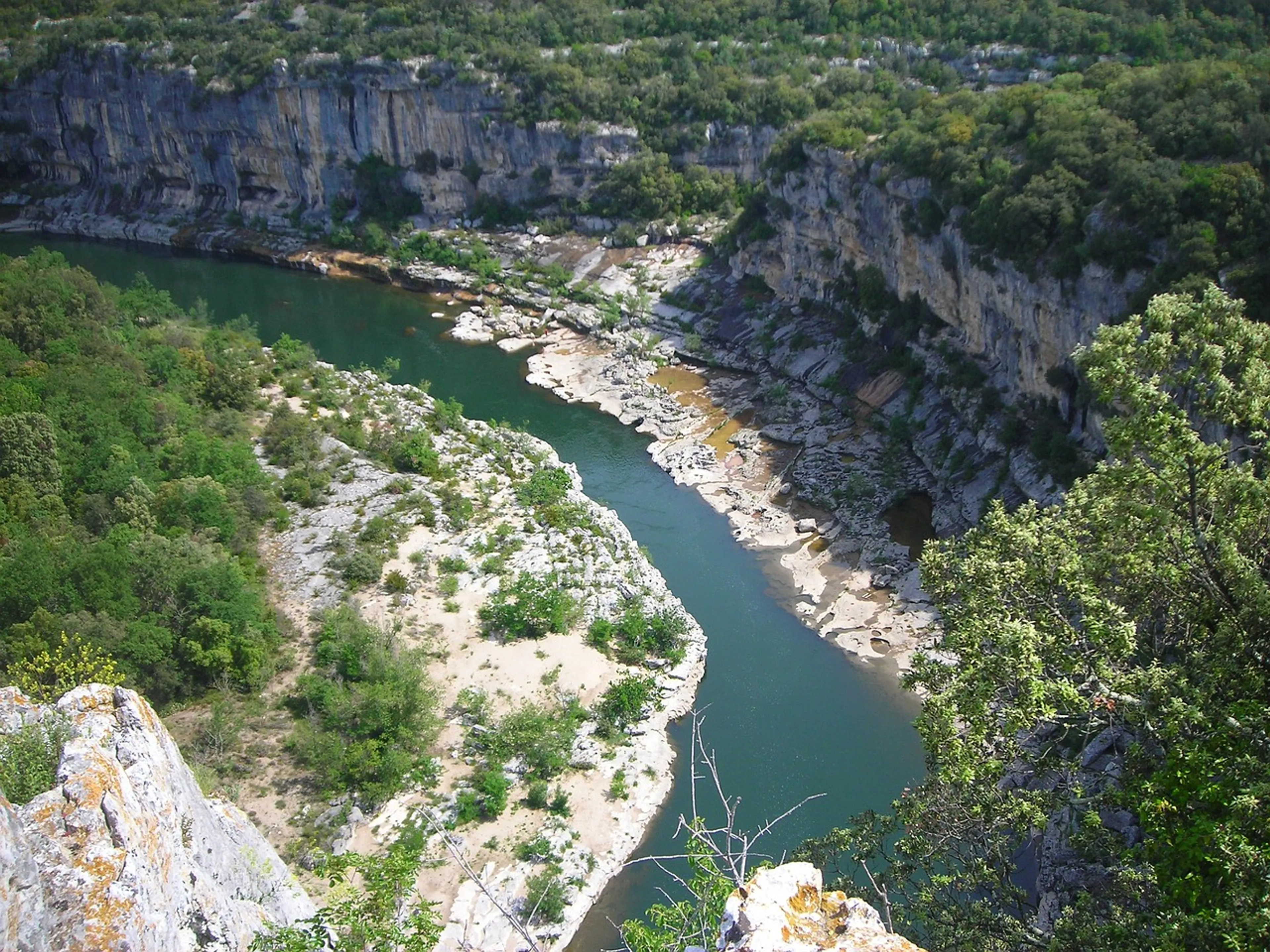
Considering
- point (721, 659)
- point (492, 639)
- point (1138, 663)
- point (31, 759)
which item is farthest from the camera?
point (721, 659)

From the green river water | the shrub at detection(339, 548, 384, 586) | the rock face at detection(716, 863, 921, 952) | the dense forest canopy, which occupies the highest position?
the rock face at detection(716, 863, 921, 952)

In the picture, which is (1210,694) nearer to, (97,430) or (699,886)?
(699,886)

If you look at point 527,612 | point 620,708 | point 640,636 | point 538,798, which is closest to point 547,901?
point 538,798

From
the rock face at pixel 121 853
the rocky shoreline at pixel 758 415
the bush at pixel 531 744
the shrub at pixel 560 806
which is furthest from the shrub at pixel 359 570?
the rock face at pixel 121 853

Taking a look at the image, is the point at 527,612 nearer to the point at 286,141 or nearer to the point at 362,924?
the point at 362,924

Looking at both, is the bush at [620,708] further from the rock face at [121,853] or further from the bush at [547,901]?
the rock face at [121,853]

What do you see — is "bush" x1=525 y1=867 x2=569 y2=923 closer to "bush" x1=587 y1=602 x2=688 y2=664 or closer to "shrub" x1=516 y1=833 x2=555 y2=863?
"shrub" x1=516 y1=833 x2=555 y2=863

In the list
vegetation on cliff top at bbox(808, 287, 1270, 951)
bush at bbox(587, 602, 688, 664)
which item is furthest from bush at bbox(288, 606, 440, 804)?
vegetation on cliff top at bbox(808, 287, 1270, 951)

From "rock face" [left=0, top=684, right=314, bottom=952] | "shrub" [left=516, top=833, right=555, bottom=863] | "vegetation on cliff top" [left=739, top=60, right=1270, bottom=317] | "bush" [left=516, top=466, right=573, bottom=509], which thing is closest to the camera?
"rock face" [left=0, top=684, right=314, bottom=952]
